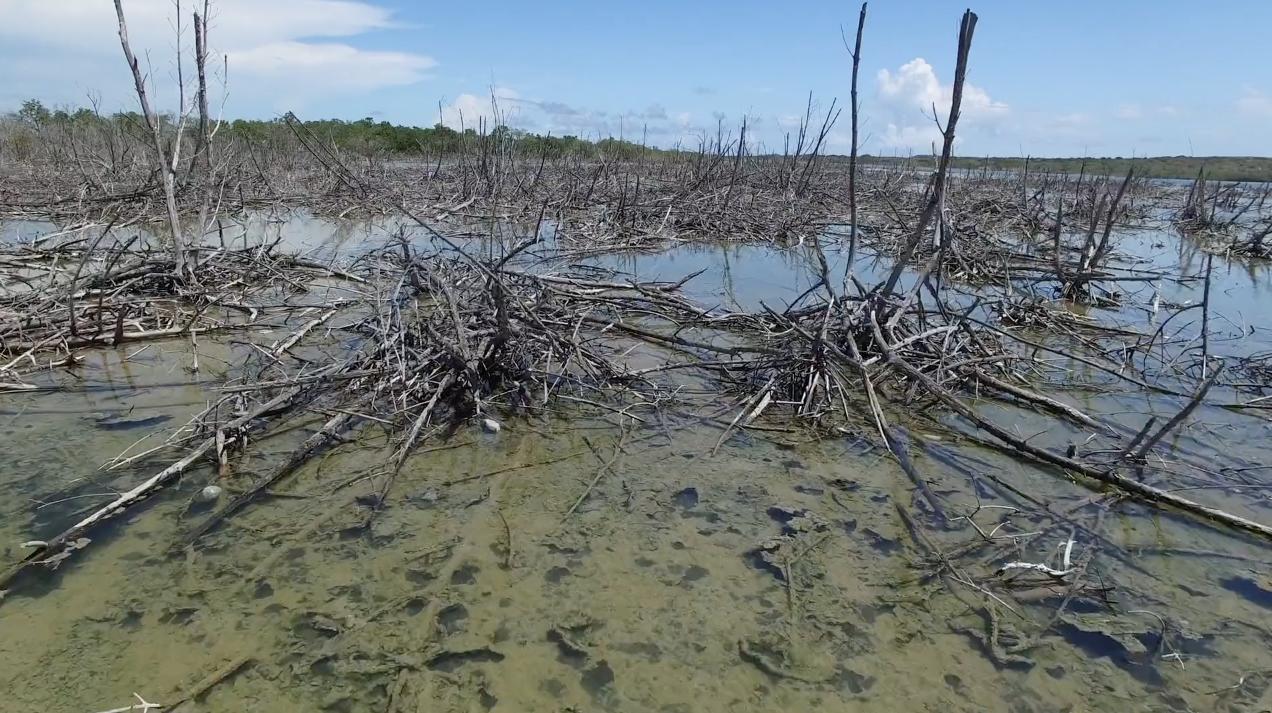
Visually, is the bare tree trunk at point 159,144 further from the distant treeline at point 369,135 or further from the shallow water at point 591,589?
the distant treeline at point 369,135

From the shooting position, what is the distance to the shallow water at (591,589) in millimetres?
2051

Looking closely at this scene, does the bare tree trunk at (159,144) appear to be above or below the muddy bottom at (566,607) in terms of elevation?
above

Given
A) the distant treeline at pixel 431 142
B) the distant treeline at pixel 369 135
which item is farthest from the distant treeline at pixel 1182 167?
the distant treeline at pixel 369 135

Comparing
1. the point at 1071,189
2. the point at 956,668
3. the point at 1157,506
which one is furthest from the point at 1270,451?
→ the point at 1071,189

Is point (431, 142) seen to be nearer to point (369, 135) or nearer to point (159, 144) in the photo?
point (369, 135)

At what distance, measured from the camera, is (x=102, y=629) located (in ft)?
7.10

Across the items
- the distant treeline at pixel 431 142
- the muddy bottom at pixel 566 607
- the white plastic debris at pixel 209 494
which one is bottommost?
the muddy bottom at pixel 566 607

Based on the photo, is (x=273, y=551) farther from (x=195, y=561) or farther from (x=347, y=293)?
(x=347, y=293)

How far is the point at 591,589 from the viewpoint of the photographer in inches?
97.6

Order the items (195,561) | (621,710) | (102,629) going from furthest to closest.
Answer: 1. (195,561)
2. (102,629)
3. (621,710)

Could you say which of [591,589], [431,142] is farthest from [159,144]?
[431,142]

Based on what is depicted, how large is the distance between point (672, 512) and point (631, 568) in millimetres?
463

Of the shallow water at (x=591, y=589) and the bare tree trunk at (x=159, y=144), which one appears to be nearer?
the shallow water at (x=591, y=589)

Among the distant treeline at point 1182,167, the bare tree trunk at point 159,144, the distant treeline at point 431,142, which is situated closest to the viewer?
the bare tree trunk at point 159,144
